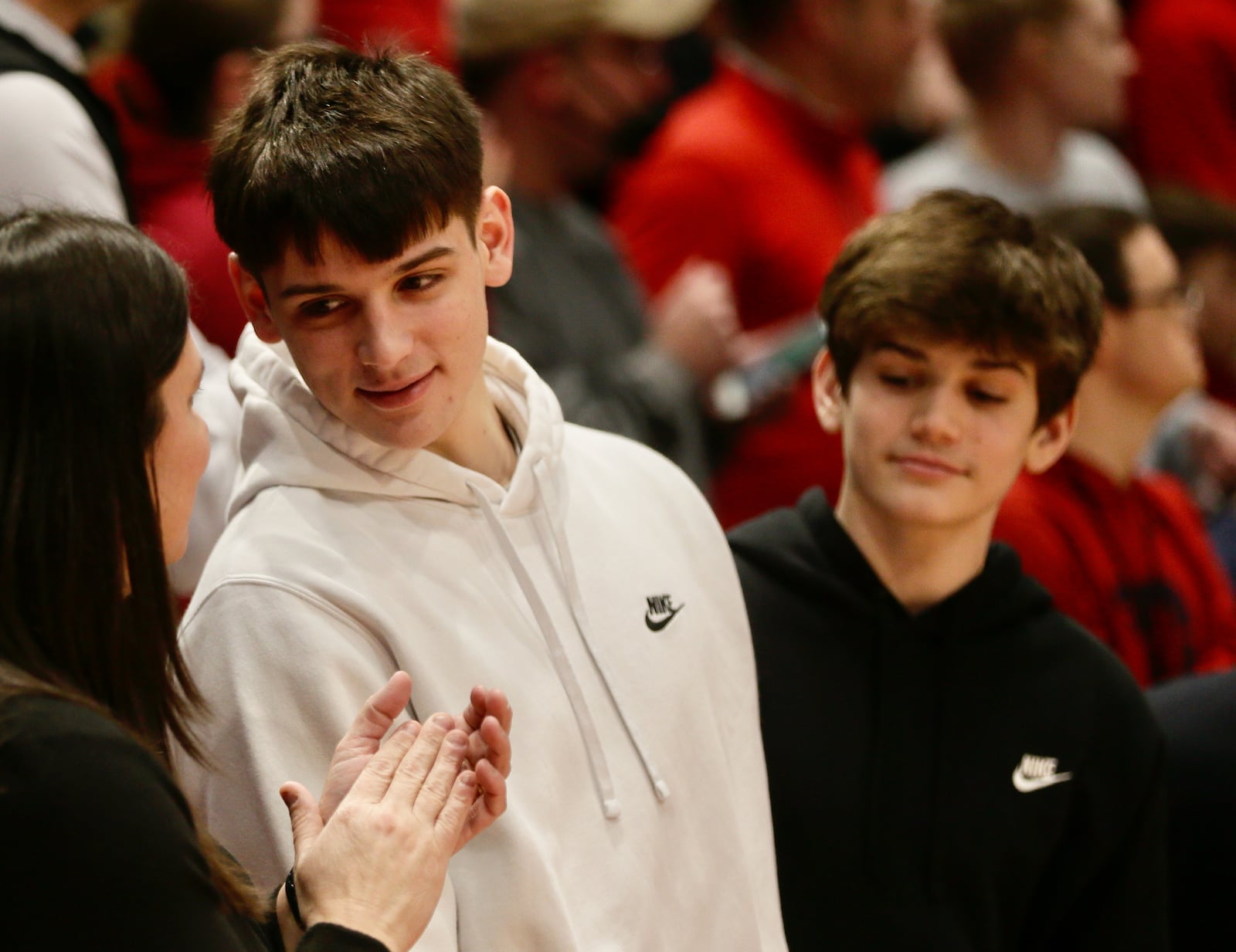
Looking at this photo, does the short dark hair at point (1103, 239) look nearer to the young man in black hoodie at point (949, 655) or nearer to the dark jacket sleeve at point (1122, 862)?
the young man in black hoodie at point (949, 655)

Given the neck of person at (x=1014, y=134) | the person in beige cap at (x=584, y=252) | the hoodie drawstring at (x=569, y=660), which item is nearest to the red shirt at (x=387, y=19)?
the person in beige cap at (x=584, y=252)

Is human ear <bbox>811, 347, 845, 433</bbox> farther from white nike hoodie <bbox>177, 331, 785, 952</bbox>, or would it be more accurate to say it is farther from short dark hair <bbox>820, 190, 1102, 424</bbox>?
white nike hoodie <bbox>177, 331, 785, 952</bbox>

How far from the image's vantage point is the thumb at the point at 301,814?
1.52 metres

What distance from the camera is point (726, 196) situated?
3.53 m

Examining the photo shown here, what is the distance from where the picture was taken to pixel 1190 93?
522cm

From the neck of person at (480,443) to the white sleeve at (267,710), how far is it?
0.28 m

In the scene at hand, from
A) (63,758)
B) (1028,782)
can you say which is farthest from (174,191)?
(63,758)

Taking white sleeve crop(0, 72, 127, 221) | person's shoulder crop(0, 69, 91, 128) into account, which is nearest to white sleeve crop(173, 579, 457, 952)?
white sleeve crop(0, 72, 127, 221)

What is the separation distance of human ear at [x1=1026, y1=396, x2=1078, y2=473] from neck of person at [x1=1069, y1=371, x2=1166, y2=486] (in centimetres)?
72

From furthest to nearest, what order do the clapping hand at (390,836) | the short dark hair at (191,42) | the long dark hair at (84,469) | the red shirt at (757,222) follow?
the red shirt at (757,222), the short dark hair at (191,42), the clapping hand at (390,836), the long dark hair at (84,469)

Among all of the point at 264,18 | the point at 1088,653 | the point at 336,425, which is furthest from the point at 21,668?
the point at 264,18

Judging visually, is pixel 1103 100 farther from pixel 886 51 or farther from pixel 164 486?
pixel 164 486

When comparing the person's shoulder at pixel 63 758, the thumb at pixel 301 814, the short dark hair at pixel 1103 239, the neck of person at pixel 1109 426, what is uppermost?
the short dark hair at pixel 1103 239

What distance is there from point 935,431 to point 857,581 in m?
0.24
